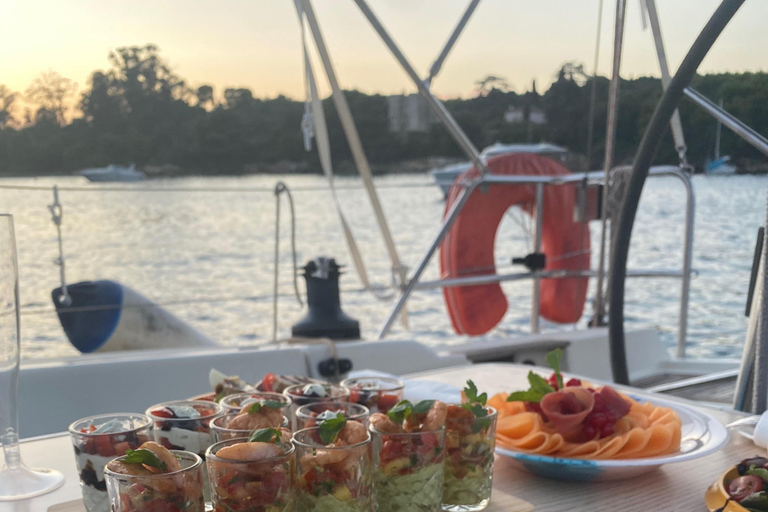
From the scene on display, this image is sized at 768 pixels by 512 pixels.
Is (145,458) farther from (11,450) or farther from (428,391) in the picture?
(428,391)

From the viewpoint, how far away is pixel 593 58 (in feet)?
7.11

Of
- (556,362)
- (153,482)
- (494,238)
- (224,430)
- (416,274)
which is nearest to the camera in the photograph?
(153,482)

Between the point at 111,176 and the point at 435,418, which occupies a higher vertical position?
the point at 111,176

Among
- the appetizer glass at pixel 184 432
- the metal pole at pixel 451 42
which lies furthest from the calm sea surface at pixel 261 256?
the appetizer glass at pixel 184 432

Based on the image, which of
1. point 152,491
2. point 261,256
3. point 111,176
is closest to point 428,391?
point 152,491

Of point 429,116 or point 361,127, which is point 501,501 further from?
point 361,127

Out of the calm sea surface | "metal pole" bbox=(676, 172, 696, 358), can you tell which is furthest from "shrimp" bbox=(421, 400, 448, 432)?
"metal pole" bbox=(676, 172, 696, 358)

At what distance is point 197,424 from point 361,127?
4.89m

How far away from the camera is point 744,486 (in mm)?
588

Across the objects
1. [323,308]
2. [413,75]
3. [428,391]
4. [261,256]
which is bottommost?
[261,256]

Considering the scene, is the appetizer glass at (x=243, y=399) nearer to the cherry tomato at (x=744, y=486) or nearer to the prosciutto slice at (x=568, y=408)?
the prosciutto slice at (x=568, y=408)

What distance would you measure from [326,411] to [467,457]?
12 cm

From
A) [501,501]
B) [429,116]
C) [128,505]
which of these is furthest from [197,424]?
[429,116]

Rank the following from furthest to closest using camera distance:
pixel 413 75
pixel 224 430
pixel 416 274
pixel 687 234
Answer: pixel 687 234
pixel 416 274
pixel 413 75
pixel 224 430
